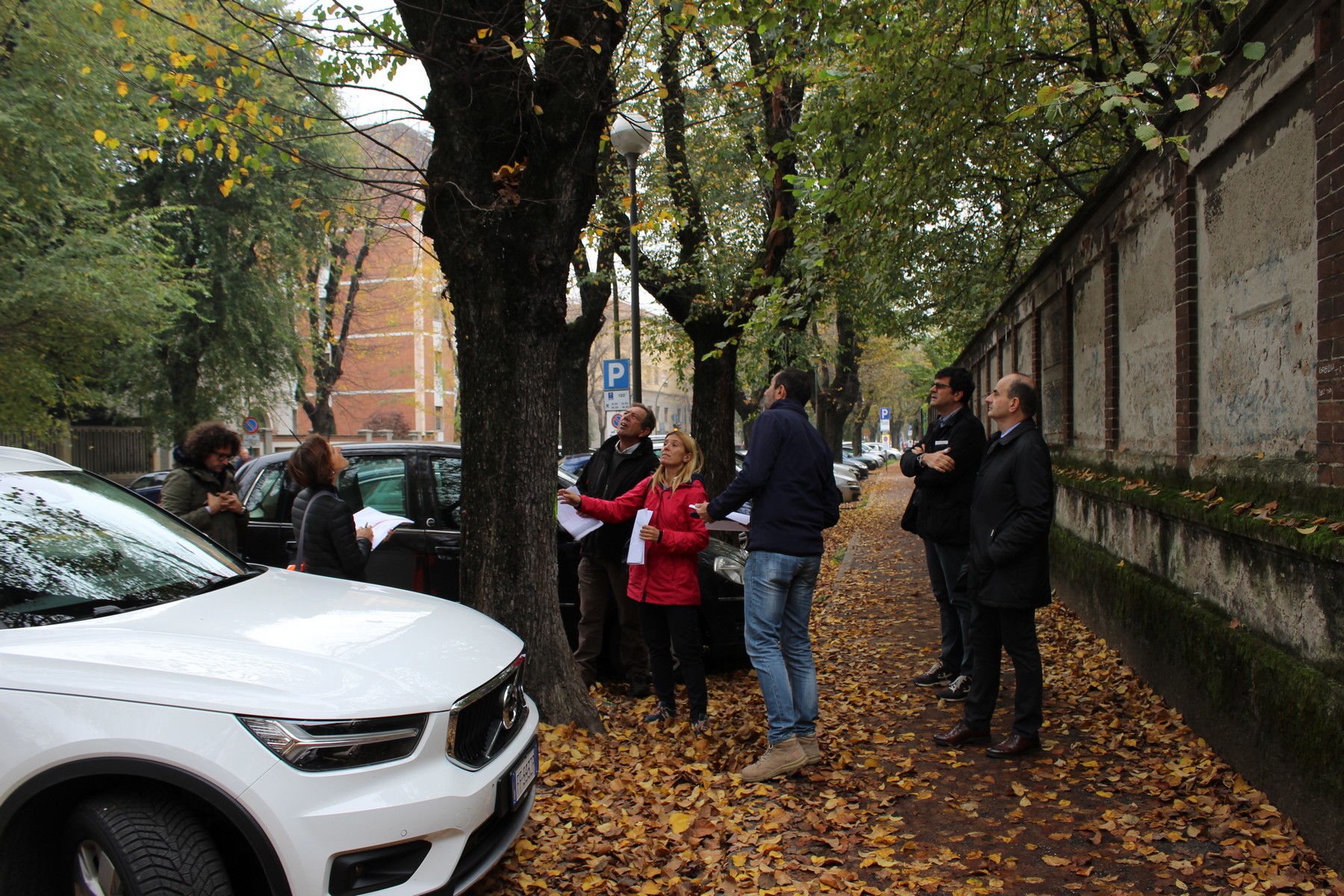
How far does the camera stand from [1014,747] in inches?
202

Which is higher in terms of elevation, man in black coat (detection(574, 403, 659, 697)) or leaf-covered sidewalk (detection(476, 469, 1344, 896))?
man in black coat (detection(574, 403, 659, 697))

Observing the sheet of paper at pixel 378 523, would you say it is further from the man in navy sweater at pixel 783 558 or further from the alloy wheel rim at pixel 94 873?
the alloy wheel rim at pixel 94 873

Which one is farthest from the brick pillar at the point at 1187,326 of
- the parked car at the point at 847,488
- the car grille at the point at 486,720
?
the parked car at the point at 847,488

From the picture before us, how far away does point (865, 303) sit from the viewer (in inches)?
631

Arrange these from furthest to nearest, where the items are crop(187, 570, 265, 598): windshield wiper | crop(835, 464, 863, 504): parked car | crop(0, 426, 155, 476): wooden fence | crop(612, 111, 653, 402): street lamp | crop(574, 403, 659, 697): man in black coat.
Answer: crop(0, 426, 155, 476): wooden fence < crop(835, 464, 863, 504): parked car < crop(612, 111, 653, 402): street lamp < crop(574, 403, 659, 697): man in black coat < crop(187, 570, 265, 598): windshield wiper

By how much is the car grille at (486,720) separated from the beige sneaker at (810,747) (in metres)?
1.77

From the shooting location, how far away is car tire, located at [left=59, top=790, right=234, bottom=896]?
8.75ft

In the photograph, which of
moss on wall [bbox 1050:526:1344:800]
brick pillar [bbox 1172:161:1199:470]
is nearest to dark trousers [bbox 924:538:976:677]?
moss on wall [bbox 1050:526:1344:800]

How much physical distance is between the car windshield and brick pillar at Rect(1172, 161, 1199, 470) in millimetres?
5390

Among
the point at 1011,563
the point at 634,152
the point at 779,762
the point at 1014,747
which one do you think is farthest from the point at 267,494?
the point at 634,152

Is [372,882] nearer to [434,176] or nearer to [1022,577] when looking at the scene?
[1022,577]

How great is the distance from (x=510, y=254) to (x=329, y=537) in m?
1.89

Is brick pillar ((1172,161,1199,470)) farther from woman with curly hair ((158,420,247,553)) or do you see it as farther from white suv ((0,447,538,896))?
woman with curly hair ((158,420,247,553))

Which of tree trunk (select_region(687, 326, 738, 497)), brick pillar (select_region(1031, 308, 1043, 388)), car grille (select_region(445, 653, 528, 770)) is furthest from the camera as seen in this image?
tree trunk (select_region(687, 326, 738, 497))
